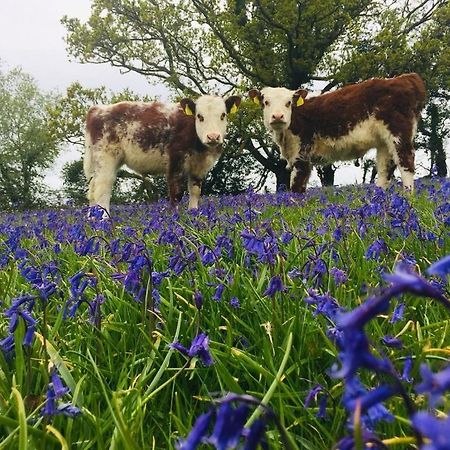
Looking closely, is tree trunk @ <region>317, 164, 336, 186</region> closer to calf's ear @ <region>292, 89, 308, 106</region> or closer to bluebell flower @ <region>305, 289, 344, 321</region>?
calf's ear @ <region>292, 89, 308, 106</region>

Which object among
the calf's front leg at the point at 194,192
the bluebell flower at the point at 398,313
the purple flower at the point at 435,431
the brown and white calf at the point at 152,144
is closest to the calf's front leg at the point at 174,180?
the brown and white calf at the point at 152,144

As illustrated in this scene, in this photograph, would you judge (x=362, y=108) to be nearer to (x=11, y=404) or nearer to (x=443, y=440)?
(x=11, y=404)

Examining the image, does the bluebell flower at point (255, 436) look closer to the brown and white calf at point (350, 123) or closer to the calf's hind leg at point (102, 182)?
the brown and white calf at point (350, 123)

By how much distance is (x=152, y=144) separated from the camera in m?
12.1

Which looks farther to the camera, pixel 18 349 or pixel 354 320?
pixel 18 349

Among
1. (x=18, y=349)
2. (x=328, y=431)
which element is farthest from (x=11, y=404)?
(x=328, y=431)

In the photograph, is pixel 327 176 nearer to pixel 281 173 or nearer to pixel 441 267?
pixel 281 173

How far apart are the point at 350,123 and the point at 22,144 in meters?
35.8

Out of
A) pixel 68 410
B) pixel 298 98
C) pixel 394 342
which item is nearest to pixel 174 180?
pixel 298 98

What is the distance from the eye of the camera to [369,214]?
5.35 m

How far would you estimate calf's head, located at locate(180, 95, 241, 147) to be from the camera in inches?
444

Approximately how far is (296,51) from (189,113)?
69.3ft

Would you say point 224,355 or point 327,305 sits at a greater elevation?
point 327,305

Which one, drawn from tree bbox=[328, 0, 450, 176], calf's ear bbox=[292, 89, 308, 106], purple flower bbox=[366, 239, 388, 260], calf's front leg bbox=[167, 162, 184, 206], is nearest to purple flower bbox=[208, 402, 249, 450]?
purple flower bbox=[366, 239, 388, 260]
